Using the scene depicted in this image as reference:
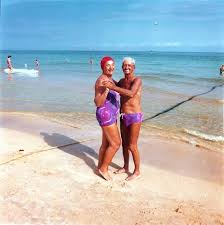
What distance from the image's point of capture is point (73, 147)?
6.77 m

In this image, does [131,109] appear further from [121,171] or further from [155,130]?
[155,130]

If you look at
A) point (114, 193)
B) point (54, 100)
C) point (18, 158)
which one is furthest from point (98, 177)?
point (54, 100)

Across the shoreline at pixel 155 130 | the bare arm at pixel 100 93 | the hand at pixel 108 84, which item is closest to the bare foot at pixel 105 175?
the bare arm at pixel 100 93

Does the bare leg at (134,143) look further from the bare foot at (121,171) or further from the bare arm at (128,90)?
the bare arm at (128,90)

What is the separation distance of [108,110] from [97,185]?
3.57 feet

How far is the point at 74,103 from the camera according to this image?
12.9 meters

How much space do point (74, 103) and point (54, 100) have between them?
108 cm

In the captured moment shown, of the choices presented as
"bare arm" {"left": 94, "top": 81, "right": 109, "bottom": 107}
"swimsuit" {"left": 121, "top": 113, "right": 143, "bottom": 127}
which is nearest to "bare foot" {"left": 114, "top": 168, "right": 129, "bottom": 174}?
"swimsuit" {"left": 121, "top": 113, "right": 143, "bottom": 127}

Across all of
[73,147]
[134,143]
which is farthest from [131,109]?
[73,147]

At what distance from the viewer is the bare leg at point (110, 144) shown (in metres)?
4.97

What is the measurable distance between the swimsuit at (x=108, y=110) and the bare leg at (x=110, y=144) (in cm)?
9

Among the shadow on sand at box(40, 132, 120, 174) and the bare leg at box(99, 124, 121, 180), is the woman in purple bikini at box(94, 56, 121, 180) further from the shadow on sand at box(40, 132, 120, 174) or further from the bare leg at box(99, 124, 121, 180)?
the shadow on sand at box(40, 132, 120, 174)

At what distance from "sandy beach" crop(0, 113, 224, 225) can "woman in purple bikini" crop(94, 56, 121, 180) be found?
45 cm

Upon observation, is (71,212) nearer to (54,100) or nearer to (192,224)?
(192,224)
